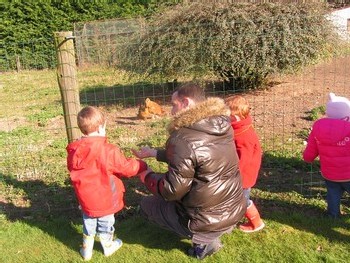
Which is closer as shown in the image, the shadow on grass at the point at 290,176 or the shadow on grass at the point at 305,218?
the shadow on grass at the point at 305,218

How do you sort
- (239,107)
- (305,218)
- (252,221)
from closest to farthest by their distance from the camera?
(239,107) < (252,221) < (305,218)

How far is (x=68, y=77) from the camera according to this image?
4.04 m

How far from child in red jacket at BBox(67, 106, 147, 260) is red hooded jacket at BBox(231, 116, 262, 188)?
2.84 feet

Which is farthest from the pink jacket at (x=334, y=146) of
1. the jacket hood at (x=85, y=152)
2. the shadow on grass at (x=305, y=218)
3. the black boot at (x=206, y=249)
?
the jacket hood at (x=85, y=152)

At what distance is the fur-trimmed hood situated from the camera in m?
3.12


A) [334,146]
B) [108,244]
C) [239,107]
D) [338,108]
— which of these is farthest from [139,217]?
[338,108]

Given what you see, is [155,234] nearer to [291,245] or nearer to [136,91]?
[291,245]

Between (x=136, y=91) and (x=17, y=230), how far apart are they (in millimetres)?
6460

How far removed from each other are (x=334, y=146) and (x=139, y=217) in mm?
1938

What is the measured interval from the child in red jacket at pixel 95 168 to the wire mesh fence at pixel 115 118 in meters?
1.13

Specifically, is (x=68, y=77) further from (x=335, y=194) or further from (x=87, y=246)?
(x=335, y=194)

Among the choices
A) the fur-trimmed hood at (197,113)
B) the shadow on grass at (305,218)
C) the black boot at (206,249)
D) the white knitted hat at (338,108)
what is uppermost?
the fur-trimmed hood at (197,113)

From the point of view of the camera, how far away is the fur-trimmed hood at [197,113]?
123 inches

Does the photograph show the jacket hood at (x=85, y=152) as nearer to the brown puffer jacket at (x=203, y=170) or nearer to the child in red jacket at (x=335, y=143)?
the brown puffer jacket at (x=203, y=170)
